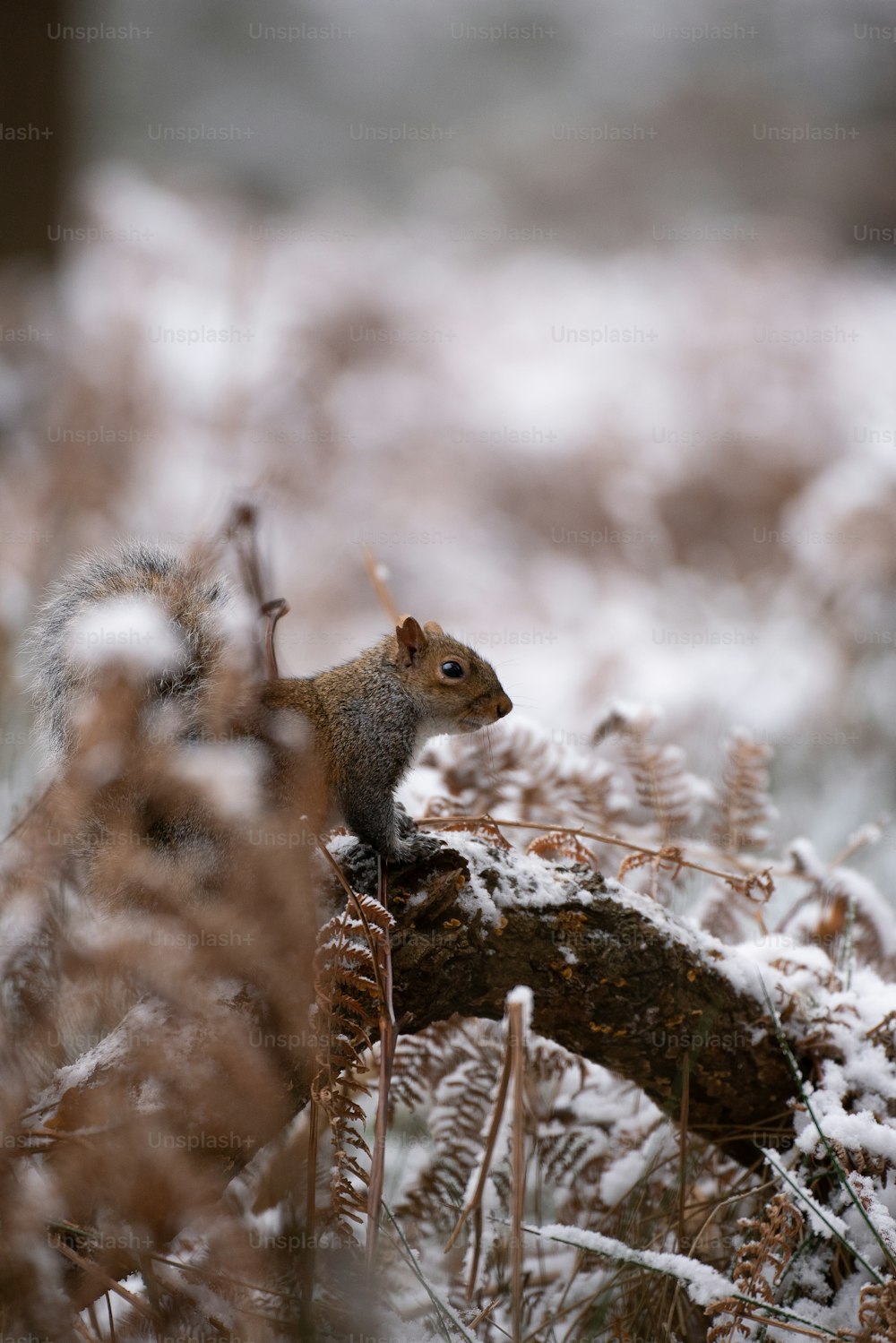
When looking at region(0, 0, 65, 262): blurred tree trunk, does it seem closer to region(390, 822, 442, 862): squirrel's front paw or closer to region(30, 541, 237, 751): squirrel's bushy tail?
region(30, 541, 237, 751): squirrel's bushy tail

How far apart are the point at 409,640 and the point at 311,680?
14cm

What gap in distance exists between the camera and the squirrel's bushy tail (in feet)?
3.60

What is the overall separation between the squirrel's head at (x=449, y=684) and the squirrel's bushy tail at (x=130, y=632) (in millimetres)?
261

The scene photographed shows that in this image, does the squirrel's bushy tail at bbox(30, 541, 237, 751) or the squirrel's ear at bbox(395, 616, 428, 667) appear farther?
the squirrel's ear at bbox(395, 616, 428, 667)

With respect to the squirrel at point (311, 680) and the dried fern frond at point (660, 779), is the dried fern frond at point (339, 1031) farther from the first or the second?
the dried fern frond at point (660, 779)

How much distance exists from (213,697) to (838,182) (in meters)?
5.95

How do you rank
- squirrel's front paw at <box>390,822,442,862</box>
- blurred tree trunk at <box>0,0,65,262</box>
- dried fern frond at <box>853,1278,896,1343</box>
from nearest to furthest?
1. dried fern frond at <box>853,1278,896,1343</box>
2. squirrel's front paw at <box>390,822,442,862</box>
3. blurred tree trunk at <box>0,0,65,262</box>

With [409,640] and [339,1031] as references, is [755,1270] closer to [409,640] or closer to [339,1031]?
[339,1031]

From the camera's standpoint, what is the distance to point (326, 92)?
570 centimetres

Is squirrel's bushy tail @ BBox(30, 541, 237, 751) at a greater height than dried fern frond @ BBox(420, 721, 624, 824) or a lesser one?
greater

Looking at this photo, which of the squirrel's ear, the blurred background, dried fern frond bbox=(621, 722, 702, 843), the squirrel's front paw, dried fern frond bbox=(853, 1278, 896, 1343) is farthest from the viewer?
the blurred background

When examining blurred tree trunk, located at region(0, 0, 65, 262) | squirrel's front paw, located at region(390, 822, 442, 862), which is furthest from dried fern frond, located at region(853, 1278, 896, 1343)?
blurred tree trunk, located at region(0, 0, 65, 262)

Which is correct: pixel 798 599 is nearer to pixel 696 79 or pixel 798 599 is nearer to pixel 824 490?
pixel 824 490

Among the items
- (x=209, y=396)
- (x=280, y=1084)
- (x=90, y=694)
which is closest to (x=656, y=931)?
(x=280, y=1084)
